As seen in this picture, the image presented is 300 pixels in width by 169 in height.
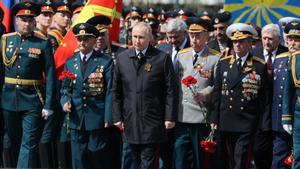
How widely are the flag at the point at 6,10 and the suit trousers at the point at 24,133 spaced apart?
2959 mm

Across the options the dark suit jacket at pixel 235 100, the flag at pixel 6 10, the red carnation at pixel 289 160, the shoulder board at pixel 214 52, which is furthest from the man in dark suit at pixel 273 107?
the flag at pixel 6 10

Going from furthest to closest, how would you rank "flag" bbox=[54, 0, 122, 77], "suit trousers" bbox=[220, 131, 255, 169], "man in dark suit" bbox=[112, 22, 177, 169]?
"flag" bbox=[54, 0, 122, 77], "suit trousers" bbox=[220, 131, 255, 169], "man in dark suit" bbox=[112, 22, 177, 169]

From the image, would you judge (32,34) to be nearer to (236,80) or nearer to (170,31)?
(170,31)

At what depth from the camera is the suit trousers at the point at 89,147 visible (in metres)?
12.4

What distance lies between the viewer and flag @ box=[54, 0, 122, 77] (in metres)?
14.1

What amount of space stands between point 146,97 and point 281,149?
191 cm

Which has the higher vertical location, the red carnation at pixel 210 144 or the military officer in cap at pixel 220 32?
the military officer in cap at pixel 220 32

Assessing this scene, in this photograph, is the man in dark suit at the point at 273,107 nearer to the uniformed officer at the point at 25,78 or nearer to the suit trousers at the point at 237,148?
the suit trousers at the point at 237,148

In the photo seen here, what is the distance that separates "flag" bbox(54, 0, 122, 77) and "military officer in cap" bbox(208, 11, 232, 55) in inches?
57.7

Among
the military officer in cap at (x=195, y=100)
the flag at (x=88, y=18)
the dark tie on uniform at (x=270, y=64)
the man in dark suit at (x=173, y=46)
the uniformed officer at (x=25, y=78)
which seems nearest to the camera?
the military officer in cap at (x=195, y=100)

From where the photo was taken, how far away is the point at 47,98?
1274 cm

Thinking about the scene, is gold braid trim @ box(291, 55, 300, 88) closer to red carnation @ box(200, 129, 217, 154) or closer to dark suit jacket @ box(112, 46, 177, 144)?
red carnation @ box(200, 129, 217, 154)

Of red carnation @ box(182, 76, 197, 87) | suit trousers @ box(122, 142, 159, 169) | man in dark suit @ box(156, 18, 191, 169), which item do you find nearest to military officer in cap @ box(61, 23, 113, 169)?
suit trousers @ box(122, 142, 159, 169)

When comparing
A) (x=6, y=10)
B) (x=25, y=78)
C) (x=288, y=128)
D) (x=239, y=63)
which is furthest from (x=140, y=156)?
(x=6, y=10)
